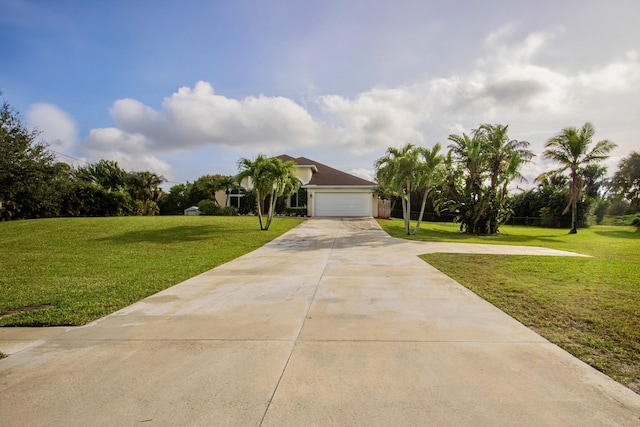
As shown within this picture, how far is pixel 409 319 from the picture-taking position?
4.48m

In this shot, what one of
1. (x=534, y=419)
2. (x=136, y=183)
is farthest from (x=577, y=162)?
(x=136, y=183)

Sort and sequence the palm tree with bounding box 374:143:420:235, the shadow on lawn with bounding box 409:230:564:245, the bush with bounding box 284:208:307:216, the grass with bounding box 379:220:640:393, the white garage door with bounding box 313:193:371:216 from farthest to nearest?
the bush with bounding box 284:208:307:216, the white garage door with bounding box 313:193:371:216, the palm tree with bounding box 374:143:420:235, the shadow on lawn with bounding box 409:230:564:245, the grass with bounding box 379:220:640:393

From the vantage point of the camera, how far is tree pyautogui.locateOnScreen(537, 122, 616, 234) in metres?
21.1

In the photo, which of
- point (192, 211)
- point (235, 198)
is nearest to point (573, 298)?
point (235, 198)

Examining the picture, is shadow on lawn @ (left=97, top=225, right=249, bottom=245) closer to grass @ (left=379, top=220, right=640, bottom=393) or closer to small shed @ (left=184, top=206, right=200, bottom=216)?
grass @ (left=379, top=220, right=640, bottom=393)

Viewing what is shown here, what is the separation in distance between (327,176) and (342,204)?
362cm

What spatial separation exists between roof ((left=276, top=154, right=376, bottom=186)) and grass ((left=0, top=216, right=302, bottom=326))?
11.3m

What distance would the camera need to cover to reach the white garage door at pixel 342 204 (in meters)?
27.6

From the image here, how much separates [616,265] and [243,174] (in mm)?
14448

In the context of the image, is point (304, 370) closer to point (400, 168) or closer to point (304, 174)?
point (400, 168)

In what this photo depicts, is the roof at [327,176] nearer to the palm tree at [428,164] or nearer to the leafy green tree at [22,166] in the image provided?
the palm tree at [428,164]

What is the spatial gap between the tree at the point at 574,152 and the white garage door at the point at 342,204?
12353mm

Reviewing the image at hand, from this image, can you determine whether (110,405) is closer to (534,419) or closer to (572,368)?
(534,419)

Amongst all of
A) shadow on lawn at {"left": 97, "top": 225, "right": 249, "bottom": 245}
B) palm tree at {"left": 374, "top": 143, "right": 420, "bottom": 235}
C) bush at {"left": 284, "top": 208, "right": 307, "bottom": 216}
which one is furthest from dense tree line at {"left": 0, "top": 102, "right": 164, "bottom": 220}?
palm tree at {"left": 374, "top": 143, "right": 420, "bottom": 235}
